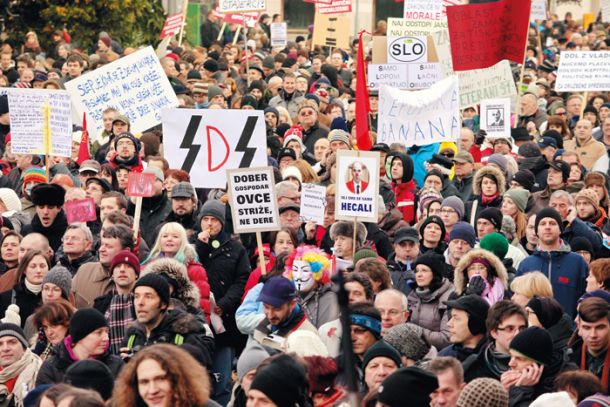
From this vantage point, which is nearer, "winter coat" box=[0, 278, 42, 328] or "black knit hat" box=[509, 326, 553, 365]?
"black knit hat" box=[509, 326, 553, 365]

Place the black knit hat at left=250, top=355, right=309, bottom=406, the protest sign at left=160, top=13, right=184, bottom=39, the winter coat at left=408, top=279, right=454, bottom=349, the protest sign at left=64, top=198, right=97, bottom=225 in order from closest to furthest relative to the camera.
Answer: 1. the black knit hat at left=250, top=355, right=309, bottom=406
2. the winter coat at left=408, top=279, right=454, bottom=349
3. the protest sign at left=64, top=198, right=97, bottom=225
4. the protest sign at left=160, top=13, right=184, bottom=39

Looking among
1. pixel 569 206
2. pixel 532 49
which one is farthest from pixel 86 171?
pixel 532 49

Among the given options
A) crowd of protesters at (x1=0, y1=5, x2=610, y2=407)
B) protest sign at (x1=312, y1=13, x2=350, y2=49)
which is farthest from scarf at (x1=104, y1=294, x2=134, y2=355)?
protest sign at (x1=312, y1=13, x2=350, y2=49)

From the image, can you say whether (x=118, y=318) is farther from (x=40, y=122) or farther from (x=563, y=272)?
(x=40, y=122)

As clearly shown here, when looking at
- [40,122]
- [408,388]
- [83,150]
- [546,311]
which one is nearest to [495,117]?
[83,150]

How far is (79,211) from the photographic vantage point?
11938 mm

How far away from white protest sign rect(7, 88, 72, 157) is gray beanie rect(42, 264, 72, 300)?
4685mm

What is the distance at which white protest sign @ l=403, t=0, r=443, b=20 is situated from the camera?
21.7 metres

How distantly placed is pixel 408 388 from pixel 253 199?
194 inches

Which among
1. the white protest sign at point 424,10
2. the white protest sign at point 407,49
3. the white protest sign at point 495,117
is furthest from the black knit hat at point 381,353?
the white protest sign at point 424,10

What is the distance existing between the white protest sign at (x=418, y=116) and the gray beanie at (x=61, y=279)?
6.01 metres

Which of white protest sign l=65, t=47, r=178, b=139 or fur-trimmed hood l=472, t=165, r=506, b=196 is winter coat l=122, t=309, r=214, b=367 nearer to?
fur-trimmed hood l=472, t=165, r=506, b=196

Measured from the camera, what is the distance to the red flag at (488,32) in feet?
56.2

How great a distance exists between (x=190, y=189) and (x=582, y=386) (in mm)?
5226
